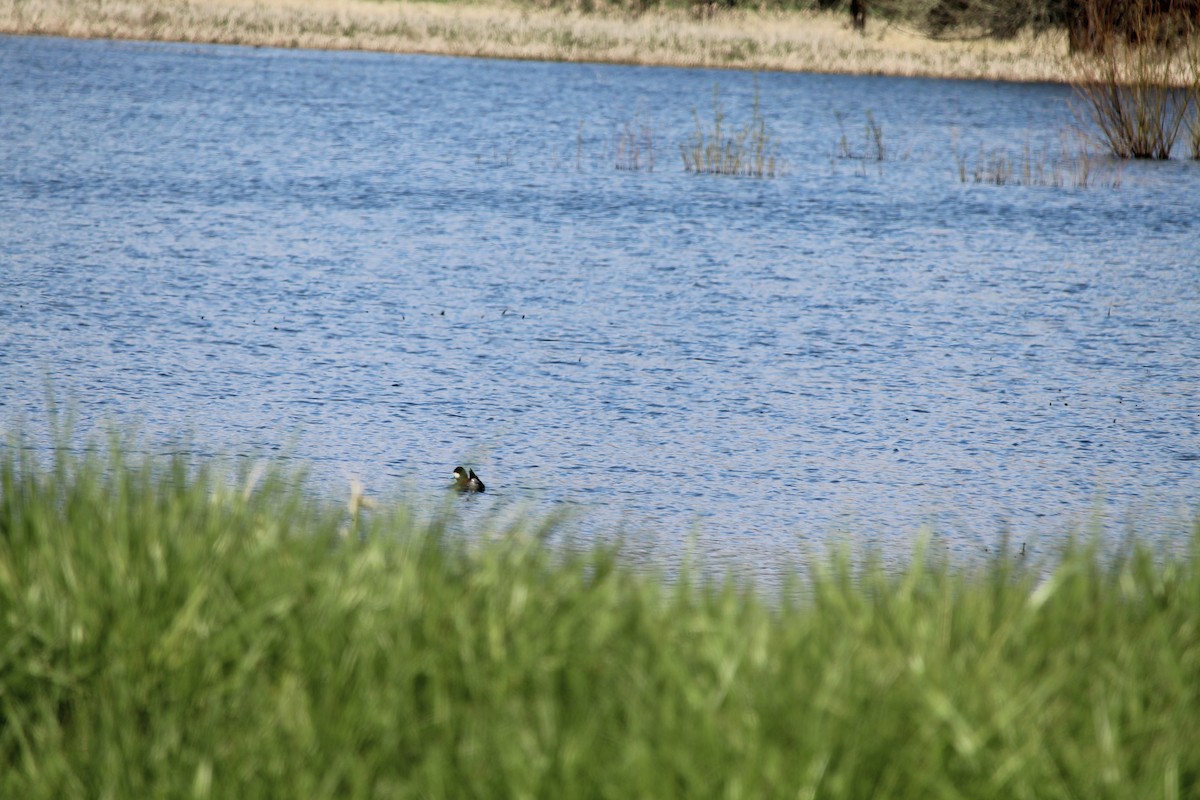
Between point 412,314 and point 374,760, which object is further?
point 412,314

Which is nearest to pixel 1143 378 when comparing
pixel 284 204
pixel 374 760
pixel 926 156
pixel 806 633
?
pixel 806 633

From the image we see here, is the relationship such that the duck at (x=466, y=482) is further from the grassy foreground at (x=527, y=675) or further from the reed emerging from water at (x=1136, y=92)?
the reed emerging from water at (x=1136, y=92)

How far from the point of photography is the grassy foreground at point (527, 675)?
3188mm

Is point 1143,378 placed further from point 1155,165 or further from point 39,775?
point 1155,165

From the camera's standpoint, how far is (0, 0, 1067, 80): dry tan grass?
3862 cm

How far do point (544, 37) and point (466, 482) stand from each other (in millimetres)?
36161

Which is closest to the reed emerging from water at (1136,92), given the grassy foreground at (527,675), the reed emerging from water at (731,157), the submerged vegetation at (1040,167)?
the submerged vegetation at (1040,167)

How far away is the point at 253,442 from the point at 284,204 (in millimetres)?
9105

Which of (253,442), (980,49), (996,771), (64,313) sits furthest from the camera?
(980,49)

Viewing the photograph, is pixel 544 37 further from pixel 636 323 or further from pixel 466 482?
pixel 466 482

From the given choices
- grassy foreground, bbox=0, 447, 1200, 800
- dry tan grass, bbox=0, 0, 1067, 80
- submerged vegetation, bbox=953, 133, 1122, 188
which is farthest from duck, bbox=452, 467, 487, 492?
dry tan grass, bbox=0, 0, 1067, 80

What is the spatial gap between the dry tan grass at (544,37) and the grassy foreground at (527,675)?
3420cm

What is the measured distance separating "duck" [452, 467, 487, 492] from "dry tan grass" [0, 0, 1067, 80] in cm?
3151

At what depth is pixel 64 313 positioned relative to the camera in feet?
34.4
